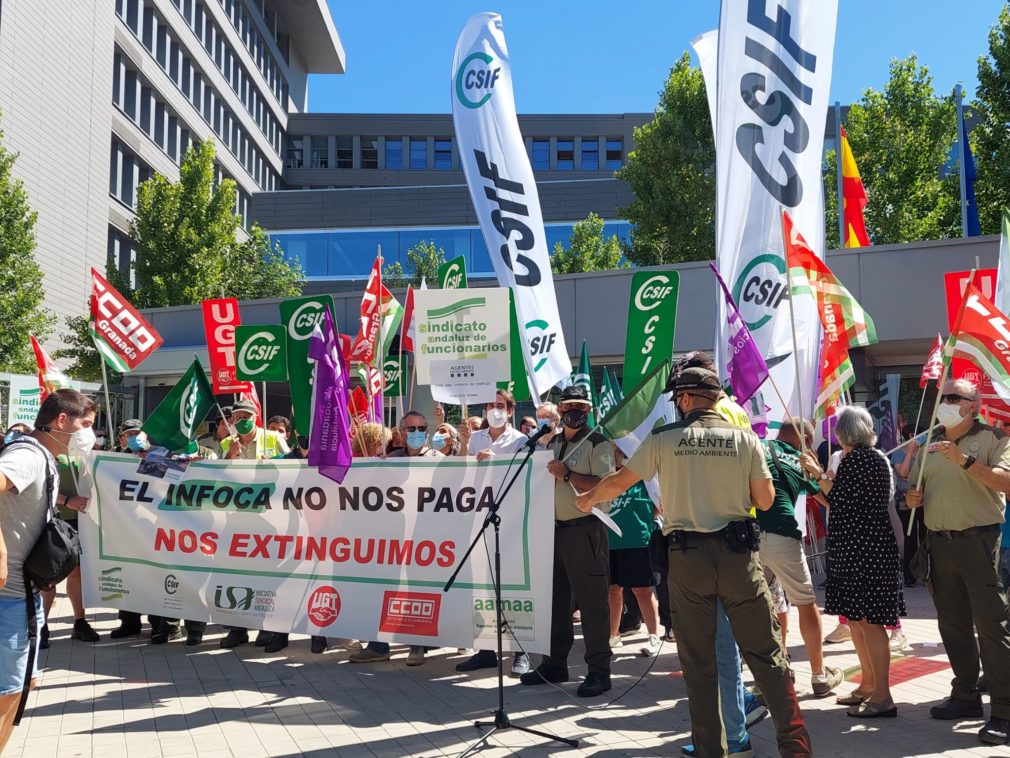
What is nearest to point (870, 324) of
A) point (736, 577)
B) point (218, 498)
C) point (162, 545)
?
point (736, 577)

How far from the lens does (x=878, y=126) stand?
25328 millimetres

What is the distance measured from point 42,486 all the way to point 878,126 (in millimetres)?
25455

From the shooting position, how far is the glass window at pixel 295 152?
58.0 metres

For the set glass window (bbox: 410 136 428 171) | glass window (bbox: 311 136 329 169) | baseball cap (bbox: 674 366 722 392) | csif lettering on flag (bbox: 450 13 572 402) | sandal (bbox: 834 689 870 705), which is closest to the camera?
baseball cap (bbox: 674 366 722 392)

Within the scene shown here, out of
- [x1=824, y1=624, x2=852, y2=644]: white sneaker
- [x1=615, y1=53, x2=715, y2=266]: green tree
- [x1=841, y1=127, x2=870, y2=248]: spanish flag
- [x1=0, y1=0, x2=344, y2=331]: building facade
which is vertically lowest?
[x1=824, y1=624, x2=852, y2=644]: white sneaker

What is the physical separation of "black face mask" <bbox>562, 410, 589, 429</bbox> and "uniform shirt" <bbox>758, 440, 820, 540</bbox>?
1.26m

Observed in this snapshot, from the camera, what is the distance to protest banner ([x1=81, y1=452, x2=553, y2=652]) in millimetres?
6555

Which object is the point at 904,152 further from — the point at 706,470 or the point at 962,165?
the point at 706,470

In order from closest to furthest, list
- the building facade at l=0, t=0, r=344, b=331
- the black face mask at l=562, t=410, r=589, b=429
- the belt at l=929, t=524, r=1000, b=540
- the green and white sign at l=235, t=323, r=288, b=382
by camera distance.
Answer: the belt at l=929, t=524, r=1000, b=540 < the black face mask at l=562, t=410, r=589, b=429 < the green and white sign at l=235, t=323, r=288, b=382 < the building facade at l=0, t=0, r=344, b=331

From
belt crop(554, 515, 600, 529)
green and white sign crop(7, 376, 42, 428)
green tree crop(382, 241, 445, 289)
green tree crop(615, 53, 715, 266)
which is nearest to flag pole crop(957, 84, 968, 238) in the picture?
green tree crop(615, 53, 715, 266)

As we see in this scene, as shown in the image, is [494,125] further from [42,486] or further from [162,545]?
[42,486]

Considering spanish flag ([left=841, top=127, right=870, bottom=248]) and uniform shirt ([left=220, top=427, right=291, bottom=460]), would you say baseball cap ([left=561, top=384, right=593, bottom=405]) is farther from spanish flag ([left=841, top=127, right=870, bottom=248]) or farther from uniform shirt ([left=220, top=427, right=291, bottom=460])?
spanish flag ([left=841, top=127, right=870, bottom=248])

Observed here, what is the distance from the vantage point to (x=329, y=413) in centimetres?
719

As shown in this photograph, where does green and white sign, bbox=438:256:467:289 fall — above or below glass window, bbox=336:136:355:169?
below
